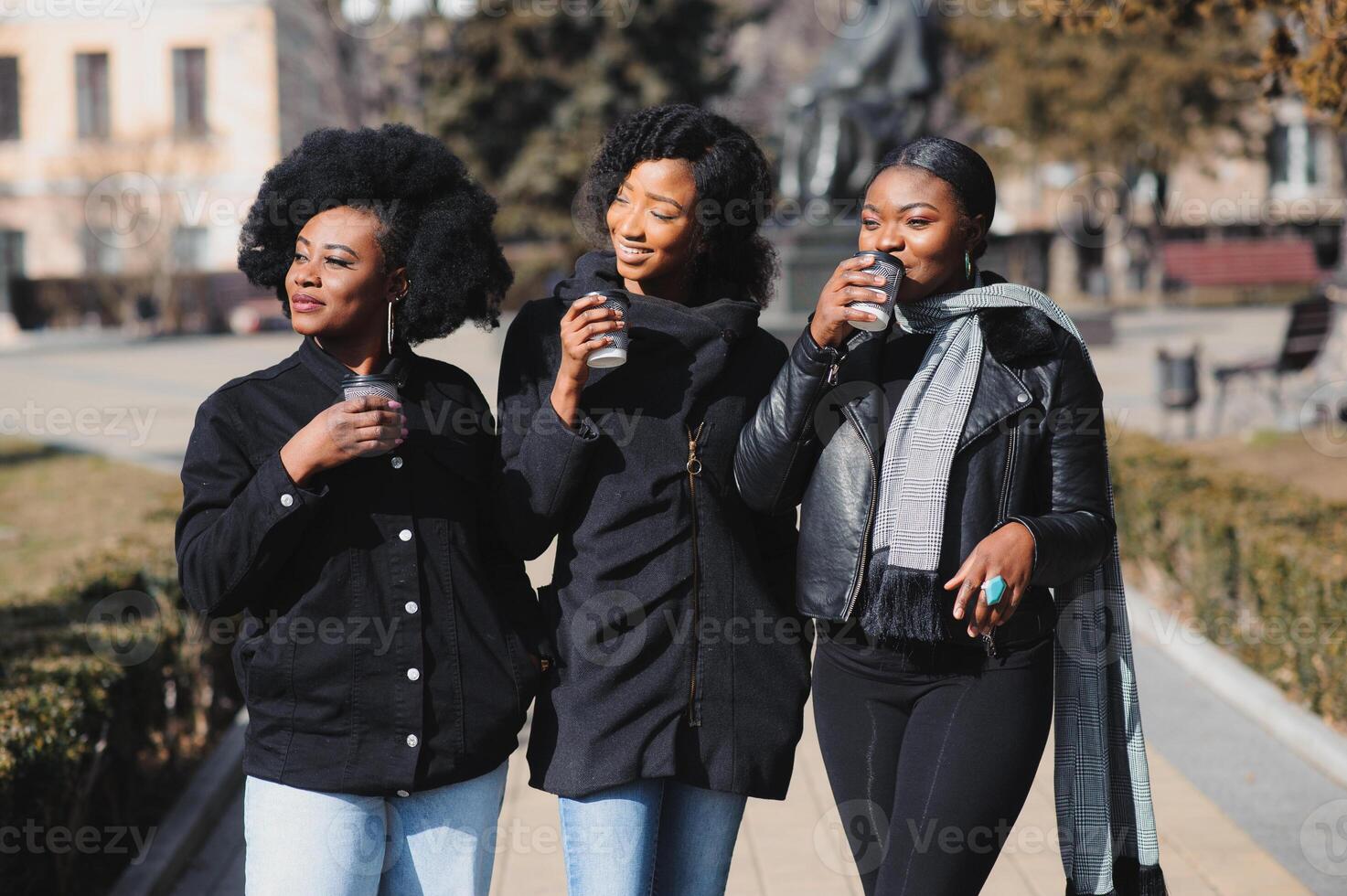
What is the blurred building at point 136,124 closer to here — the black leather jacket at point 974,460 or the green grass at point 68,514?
the green grass at point 68,514

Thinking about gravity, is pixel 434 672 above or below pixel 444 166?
below

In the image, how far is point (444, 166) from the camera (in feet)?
9.08

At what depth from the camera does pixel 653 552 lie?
268 centimetres

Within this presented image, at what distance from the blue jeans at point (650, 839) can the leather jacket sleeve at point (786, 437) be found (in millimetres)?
546

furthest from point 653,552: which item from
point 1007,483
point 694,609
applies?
point 1007,483

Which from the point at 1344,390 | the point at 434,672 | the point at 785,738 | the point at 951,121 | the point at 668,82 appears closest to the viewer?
the point at 434,672

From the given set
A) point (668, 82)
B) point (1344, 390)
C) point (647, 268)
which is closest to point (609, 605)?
point (647, 268)

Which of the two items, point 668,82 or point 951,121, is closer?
point 668,82

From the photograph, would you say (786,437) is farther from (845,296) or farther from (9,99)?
(9,99)

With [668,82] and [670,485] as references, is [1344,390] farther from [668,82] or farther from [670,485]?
[668,82]

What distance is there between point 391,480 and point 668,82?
27593 mm

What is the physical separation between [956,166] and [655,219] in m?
0.54

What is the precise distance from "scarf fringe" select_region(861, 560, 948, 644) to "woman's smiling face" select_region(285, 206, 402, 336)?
39.2 inches

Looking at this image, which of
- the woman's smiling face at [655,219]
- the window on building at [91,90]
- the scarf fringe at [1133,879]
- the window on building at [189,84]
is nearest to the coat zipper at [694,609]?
the woman's smiling face at [655,219]
